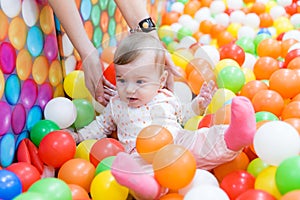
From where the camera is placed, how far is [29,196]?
806mm

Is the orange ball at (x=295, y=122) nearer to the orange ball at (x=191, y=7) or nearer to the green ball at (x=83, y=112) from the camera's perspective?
the green ball at (x=83, y=112)

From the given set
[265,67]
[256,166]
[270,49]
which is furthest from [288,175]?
[270,49]

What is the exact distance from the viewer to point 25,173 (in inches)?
39.1

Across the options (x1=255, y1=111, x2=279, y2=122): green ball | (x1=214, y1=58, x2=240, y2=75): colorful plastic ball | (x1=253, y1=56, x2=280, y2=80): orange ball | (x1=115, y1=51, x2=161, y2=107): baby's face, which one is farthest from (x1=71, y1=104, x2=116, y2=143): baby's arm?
(x1=253, y1=56, x2=280, y2=80): orange ball

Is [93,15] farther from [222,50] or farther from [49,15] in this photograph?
[222,50]

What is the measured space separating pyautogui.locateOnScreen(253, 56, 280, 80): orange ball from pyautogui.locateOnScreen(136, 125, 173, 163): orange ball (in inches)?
24.6

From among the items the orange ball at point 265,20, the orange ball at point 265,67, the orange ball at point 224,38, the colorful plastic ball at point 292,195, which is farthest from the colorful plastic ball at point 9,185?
the orange ball at point 265,20

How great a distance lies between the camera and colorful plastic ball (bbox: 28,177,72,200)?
2.83 ft

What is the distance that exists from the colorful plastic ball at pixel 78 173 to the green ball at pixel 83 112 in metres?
0.21

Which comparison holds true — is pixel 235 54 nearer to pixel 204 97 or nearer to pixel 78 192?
pixel 204 97

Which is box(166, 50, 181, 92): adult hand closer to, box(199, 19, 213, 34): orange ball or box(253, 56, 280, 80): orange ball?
box(253, 56, 280, 80): orange ball

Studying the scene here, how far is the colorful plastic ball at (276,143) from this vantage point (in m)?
0.90

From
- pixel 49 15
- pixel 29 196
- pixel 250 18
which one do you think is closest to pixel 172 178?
pixel 29 196

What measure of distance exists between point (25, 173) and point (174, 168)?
0.34 meters
